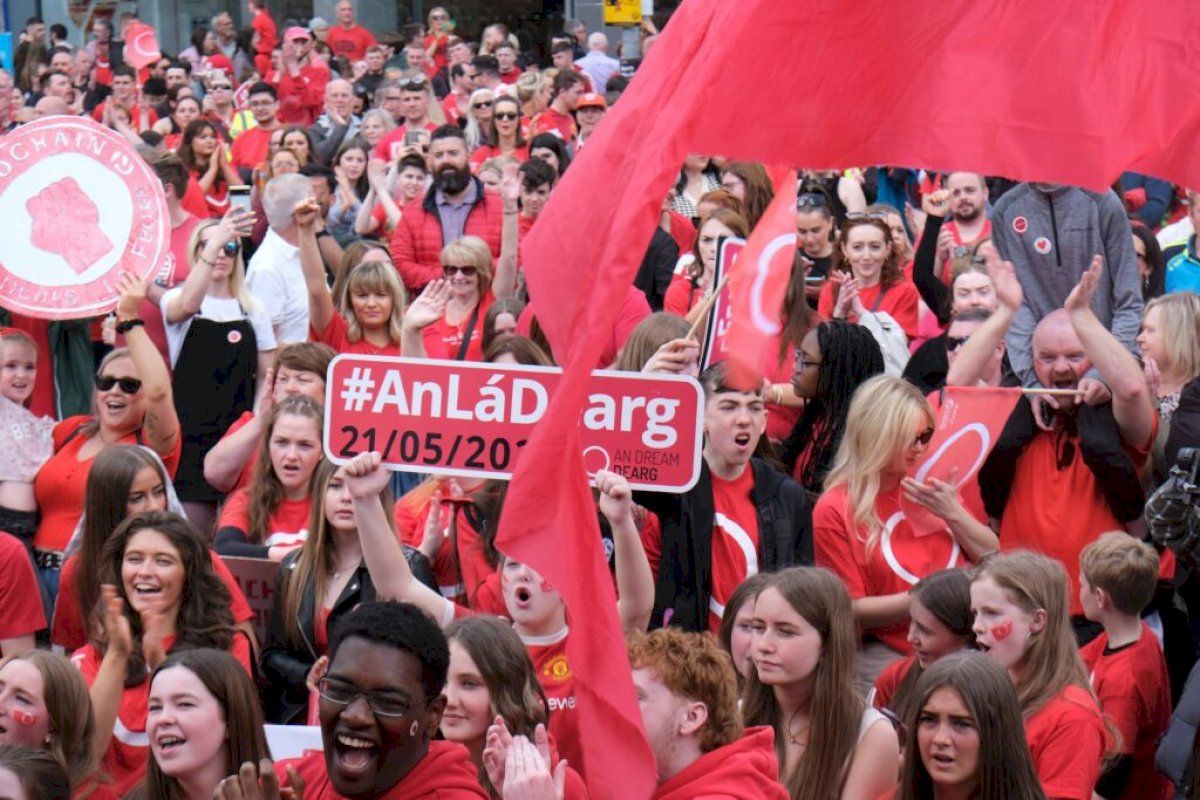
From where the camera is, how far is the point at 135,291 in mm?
7250

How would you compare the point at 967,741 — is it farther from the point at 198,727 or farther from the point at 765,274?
the point at 765,274

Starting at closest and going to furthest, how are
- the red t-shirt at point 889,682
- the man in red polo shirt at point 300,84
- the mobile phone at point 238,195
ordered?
the red t-shirt at point 889,682, the mobile phone at point 238,195, the man in red polo shirt at point 300,84

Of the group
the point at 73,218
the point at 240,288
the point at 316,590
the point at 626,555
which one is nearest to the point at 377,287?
the point at 240,288

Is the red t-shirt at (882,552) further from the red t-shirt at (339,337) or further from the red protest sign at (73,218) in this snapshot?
the red protest sign at (73,218)

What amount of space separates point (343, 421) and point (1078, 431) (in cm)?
Result: 254

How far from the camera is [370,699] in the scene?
345 cm

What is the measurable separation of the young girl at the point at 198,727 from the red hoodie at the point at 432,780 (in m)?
0.52

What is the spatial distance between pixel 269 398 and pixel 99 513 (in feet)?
4.55

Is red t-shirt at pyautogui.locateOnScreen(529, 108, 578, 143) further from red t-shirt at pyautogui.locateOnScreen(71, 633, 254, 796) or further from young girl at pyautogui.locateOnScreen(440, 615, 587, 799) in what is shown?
young girl at pyautogui.locateOnScreen(440, 615, 587, 799)

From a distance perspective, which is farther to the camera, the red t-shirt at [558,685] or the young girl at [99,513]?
the young girl at [99,513]

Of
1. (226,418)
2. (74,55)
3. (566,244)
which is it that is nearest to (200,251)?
(226,418)

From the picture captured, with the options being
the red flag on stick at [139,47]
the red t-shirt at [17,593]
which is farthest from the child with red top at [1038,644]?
the red flag on stick at [139,47]

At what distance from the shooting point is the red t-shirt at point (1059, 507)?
19.5ft

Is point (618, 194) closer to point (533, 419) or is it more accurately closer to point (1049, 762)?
point (533, 419)
